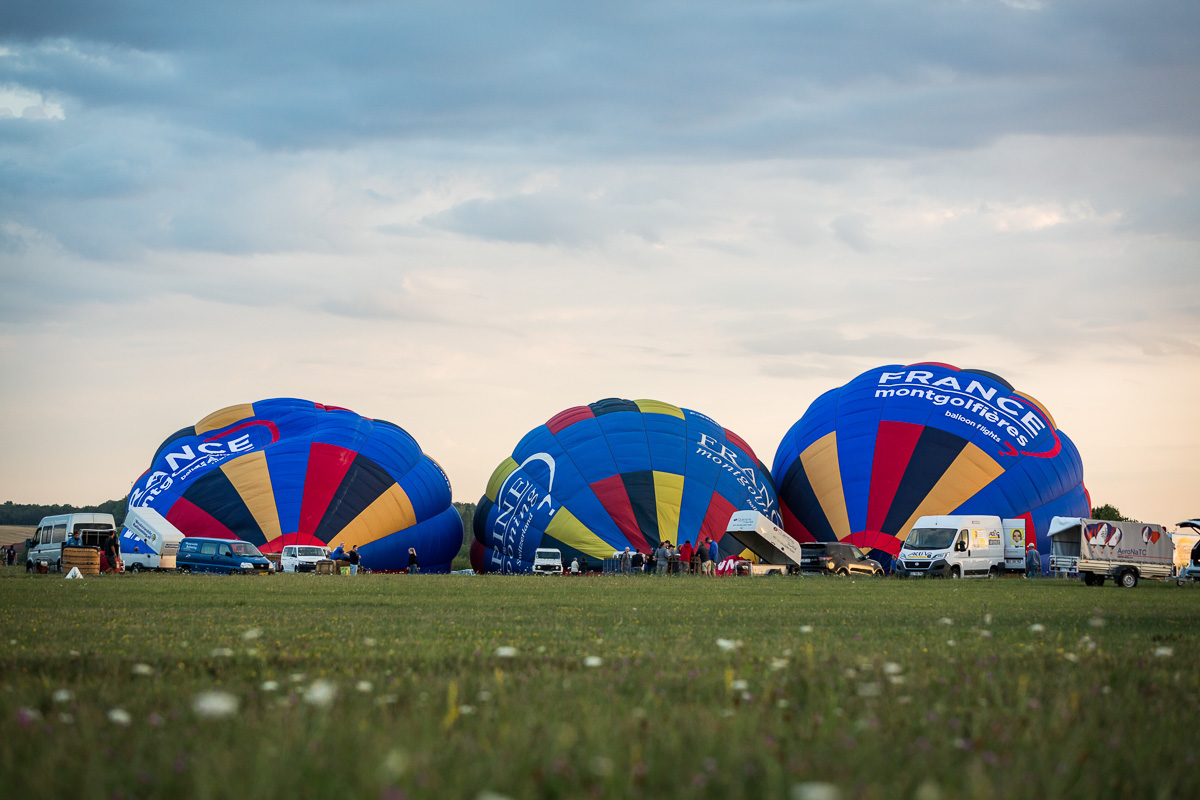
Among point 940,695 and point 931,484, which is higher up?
point 931,484

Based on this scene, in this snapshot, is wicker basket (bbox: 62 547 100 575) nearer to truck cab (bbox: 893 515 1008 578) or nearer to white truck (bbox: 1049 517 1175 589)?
truck cab (bbox: 893 515 1008 578)

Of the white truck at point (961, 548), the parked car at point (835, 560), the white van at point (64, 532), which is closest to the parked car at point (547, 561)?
the parked car at point (835, 560)

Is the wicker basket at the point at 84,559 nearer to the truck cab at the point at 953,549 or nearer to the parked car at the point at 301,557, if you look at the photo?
the parked car at the point at 301,557

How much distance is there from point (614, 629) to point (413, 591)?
26.5 feet

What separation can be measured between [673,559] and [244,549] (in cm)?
1265

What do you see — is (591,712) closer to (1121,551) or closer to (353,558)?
(1121,551)

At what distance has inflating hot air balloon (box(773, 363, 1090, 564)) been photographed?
1319 inches

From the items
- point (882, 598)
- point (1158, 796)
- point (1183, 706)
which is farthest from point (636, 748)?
point (882, 598)

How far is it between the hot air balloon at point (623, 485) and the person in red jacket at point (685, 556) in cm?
78

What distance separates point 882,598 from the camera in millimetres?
15227

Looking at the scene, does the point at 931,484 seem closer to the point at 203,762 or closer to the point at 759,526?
the point at 759,526

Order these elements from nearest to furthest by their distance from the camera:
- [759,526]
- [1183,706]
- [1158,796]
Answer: [1158,796]
[1183,706]
[759,526]

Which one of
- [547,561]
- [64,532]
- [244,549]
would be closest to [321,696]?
[244,549]

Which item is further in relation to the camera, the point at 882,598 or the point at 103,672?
the point at 882,598
